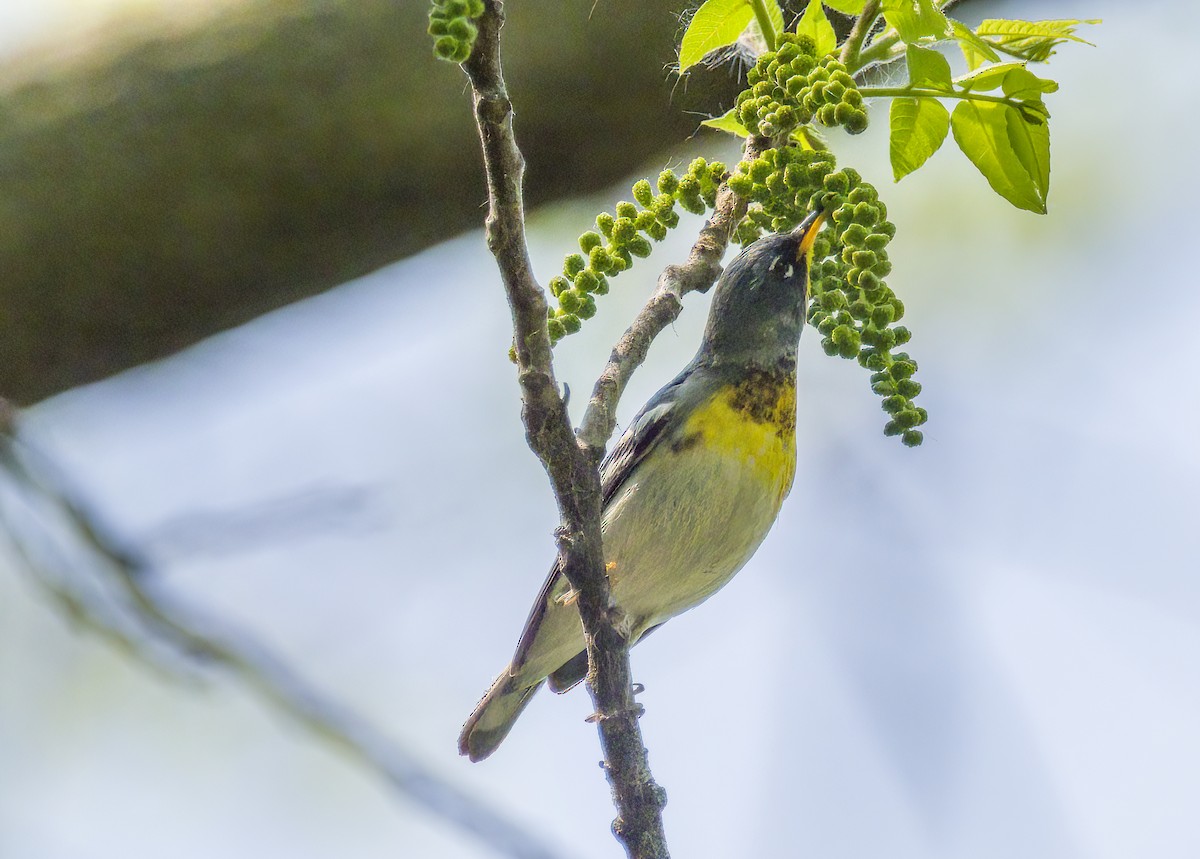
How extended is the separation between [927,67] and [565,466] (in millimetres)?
970

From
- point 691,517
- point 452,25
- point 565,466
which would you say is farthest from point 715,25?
point 691,517

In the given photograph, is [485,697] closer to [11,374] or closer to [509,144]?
[11,374]

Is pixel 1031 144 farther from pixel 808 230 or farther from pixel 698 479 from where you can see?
pixel 698 479

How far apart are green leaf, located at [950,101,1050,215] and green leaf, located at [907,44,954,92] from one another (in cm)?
10

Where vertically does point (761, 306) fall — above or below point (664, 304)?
above

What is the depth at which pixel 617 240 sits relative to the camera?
93.7 inches

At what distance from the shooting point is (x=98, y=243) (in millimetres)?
2949

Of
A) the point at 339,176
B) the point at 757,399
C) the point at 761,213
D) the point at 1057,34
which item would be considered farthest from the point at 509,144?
the point at 757,399

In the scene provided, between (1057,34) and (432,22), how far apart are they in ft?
4.47

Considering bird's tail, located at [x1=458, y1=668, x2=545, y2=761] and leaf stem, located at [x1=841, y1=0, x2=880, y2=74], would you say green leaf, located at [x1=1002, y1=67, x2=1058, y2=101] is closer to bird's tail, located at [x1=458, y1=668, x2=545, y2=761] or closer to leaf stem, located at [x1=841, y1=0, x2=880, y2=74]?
leaf stem, located at [x1=841, y1=0, x2=880, y2=74]

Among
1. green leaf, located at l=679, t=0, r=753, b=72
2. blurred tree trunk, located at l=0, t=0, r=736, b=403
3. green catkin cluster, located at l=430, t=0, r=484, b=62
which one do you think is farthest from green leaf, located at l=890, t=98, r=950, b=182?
blurred tree trunk, located at l=0, t=0, r=736, b=403

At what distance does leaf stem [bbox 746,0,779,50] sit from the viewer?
7.72 ft

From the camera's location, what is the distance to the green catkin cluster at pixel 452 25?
1.37m

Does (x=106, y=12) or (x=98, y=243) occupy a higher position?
(x=106, y=12)
